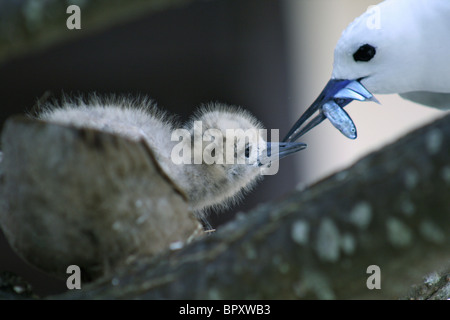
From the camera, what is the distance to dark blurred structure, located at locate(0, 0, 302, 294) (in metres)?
1.44

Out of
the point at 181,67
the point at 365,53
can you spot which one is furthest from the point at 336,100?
the point at 181,67

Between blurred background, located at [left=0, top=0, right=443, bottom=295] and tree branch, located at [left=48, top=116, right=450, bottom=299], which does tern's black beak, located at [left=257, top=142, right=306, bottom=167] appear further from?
blurred background, located at [left=0, top=0, right=443, bottom=295]

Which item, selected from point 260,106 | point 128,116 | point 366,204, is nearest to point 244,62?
point 260,106

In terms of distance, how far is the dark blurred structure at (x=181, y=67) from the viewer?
1.44m

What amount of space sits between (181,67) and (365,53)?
85 centimetres

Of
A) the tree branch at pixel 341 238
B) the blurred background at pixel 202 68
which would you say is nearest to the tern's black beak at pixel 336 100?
the tree branch at pixel 341 238

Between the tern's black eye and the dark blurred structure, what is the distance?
695mm

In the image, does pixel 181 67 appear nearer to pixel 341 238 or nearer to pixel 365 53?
pixel 365 53

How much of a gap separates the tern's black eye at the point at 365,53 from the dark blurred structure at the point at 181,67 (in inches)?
27.4

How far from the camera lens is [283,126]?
5.10 ft

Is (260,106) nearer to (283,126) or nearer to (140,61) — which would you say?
(283,126)

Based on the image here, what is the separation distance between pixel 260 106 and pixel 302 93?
0.18 metres

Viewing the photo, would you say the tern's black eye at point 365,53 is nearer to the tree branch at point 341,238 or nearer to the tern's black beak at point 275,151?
the tern's black beak at point 275,151

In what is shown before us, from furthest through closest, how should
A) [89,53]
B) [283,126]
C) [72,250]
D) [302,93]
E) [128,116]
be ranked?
[302,93] < [283,126] < [89,53] < [128,116] < [72,250]
